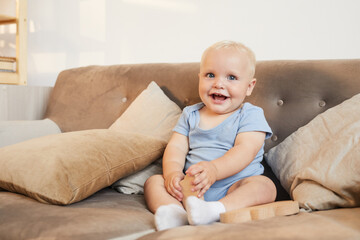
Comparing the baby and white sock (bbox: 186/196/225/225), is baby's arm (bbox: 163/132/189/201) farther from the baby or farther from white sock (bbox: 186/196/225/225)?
white sock (bbox: 186/196/225/225)

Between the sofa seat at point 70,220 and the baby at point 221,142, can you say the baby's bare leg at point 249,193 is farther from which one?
the sofa seat at point 70,220

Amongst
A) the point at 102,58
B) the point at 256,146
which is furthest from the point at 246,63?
the point at 102,58

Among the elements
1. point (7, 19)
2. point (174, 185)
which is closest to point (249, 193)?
point (174, 185)

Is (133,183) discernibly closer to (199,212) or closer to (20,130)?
(199,212)

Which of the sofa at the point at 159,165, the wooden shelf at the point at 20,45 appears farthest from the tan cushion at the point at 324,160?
the wooden shelf at the point at 20,45

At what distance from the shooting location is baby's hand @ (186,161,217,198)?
1.03 metres

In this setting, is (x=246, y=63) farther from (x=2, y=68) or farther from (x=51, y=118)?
(x=2, y=68)

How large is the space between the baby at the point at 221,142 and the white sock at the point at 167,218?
0.40ft

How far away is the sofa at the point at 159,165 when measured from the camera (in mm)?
859

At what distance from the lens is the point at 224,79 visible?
1.28 m

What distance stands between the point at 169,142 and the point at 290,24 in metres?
0.87

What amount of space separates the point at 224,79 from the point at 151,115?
16.9 inches

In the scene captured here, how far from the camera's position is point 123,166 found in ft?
4.00

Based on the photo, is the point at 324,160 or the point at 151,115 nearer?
the point at 324,160
